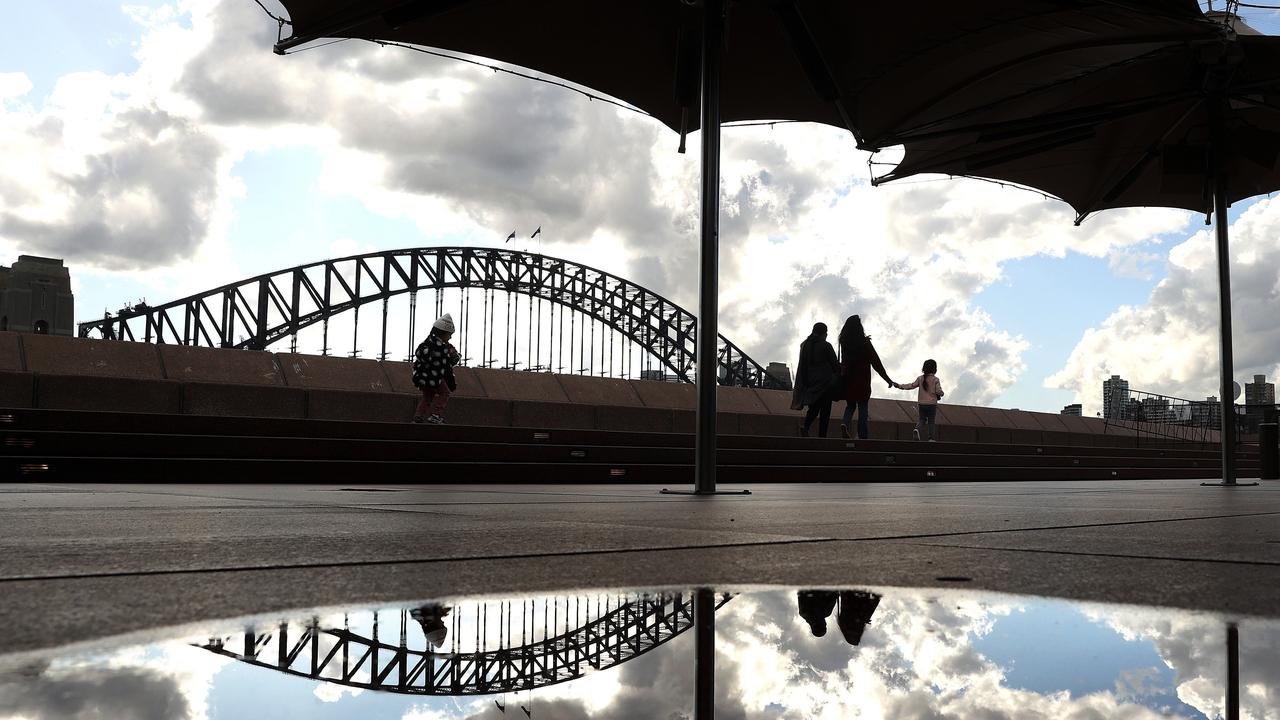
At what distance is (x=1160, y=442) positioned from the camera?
27.4 m

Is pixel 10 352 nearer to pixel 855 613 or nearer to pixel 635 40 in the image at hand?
pixel 635 40

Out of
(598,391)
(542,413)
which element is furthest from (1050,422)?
(542,413)

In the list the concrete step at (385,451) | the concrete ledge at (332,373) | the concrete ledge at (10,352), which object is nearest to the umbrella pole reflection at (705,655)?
the concrete step at (385,451)

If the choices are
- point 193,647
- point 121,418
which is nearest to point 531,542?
point 193,647

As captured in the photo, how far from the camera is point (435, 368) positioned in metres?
12.3

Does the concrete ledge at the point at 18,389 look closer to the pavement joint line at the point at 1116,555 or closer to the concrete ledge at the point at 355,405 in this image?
the concrete ledge at the point at 355,405

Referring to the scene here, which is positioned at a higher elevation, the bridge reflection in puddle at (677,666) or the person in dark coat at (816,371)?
the person in dark coat at (816,371)

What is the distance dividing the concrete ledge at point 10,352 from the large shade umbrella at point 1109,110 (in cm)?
1292

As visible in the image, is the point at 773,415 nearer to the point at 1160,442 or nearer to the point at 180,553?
the point at 1160,442

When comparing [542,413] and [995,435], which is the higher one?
[542,413]

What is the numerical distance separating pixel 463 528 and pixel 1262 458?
51.4 feet

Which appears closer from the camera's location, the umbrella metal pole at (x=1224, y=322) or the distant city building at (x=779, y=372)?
the umbrella metal pole at (x=1224, y=322)

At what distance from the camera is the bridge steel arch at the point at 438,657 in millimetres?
1023

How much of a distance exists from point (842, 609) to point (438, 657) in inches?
26.4
